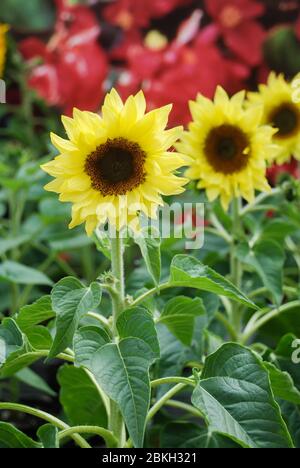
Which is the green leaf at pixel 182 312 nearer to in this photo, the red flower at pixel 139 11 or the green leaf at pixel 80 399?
the green leaf at pixel 80 399

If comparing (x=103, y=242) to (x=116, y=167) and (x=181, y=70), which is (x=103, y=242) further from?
(x=181, y=70)

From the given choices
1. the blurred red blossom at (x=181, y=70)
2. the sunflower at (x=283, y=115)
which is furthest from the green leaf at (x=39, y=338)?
the blurred red blossom at (x=181, y=70)

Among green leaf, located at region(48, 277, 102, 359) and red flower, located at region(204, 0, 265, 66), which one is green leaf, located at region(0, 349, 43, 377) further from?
red flower, located at region(204, 0, 265, 66)

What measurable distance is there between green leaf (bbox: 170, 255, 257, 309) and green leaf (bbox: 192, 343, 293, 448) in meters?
0.04

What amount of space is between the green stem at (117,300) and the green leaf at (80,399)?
4.0 inches

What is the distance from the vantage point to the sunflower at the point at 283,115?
928mm

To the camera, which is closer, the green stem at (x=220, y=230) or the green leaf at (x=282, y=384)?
the green leaf at (x=282, y=384)

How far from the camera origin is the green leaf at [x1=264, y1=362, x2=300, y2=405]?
2.28ft

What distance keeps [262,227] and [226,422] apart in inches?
14.3

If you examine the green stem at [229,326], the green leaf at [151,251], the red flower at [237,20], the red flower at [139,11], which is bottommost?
the green stem at [229,326]

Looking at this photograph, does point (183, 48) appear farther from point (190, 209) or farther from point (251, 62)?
point (190, 209)

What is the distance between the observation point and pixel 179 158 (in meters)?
0.67

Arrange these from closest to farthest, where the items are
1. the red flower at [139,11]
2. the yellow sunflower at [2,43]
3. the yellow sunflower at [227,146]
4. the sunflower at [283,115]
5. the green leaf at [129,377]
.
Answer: the green leaf at [129,377] < the yellow sunflower at [227,146] < the sunflower at [283,115] < the yellow sunflower at [2,43] < the red flower at [139,11]

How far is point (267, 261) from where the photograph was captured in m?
0.86
